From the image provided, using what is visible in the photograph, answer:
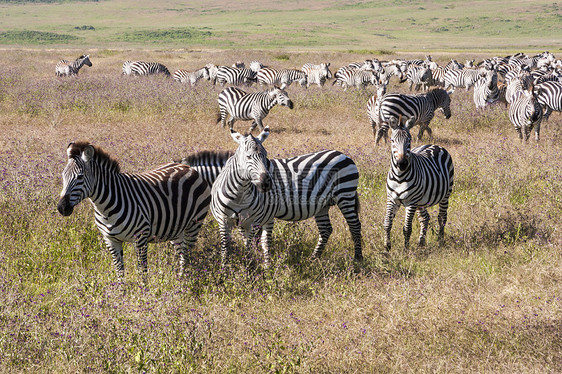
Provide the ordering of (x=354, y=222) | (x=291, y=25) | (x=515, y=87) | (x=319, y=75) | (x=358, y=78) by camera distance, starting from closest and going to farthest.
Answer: (x=354, y=222) < (x=515, y=87) < (x=358, y=78) < (x=319, y=75) < (x=291, y=25)

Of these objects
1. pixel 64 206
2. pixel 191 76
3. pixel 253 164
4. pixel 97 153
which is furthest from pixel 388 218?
pixel 191 76

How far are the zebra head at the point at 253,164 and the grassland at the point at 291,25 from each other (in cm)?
6613

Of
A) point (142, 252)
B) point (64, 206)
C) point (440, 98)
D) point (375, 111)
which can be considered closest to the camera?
point (64, 206)

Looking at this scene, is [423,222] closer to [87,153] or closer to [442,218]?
[442,218]

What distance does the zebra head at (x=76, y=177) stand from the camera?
457cm

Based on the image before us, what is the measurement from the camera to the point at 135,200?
17.1ft

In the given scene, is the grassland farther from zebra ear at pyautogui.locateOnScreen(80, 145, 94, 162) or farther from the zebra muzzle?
the zebra muzzle

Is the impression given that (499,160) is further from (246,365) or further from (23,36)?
(23,36)

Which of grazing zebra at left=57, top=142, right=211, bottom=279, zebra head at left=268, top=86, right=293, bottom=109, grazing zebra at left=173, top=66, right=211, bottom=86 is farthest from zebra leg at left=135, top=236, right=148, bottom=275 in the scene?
grazing zebra at left=173, top=66, right=211, bottom=86

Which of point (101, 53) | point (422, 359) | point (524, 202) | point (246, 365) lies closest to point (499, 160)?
point (524, 202)

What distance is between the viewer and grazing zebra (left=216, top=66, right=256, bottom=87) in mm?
22000

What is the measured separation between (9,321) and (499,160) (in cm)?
882

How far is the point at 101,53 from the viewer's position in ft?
140

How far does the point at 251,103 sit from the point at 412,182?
7.88 meters
